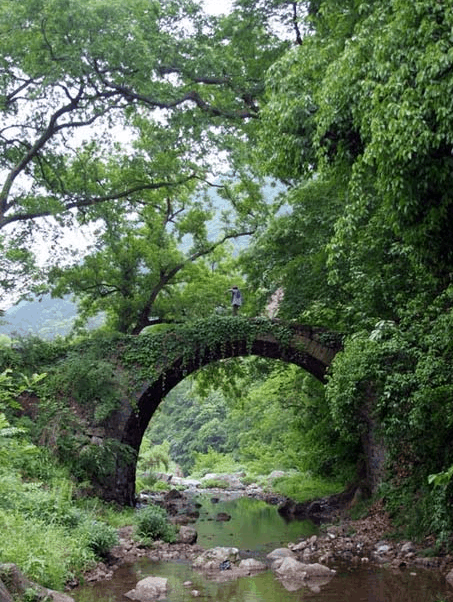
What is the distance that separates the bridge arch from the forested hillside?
0.54 m

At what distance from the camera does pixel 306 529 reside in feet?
47.6

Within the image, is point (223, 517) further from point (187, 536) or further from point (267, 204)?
point (267, 204)

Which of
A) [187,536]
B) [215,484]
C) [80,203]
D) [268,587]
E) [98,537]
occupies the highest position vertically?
[80,203]

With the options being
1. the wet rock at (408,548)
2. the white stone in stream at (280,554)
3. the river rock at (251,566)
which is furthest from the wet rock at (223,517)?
the wet rock at (408,548)

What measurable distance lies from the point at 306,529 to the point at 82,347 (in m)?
6.71

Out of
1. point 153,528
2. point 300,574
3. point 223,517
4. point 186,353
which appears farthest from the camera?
point 223,517

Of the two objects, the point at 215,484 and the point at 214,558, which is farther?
the point at 215,484

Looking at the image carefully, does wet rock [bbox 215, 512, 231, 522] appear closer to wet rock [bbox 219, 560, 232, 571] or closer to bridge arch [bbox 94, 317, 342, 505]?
bridge arch [bbox 94, 317, 342, 505]

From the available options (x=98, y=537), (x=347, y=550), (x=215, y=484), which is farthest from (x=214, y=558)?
(x=215, y=484)

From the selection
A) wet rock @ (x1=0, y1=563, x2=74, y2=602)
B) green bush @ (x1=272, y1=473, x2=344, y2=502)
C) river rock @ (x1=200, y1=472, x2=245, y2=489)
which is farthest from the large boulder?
river rock @ (x1=200, y1=472, x2=245, y2=489)

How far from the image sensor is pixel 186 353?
52.5 ft

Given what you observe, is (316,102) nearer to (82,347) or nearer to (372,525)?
(372,525)

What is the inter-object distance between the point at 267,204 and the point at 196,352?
17.4 feet

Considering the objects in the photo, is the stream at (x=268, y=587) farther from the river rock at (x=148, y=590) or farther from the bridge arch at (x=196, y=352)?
the bridge arch at (x=196, y=352)
